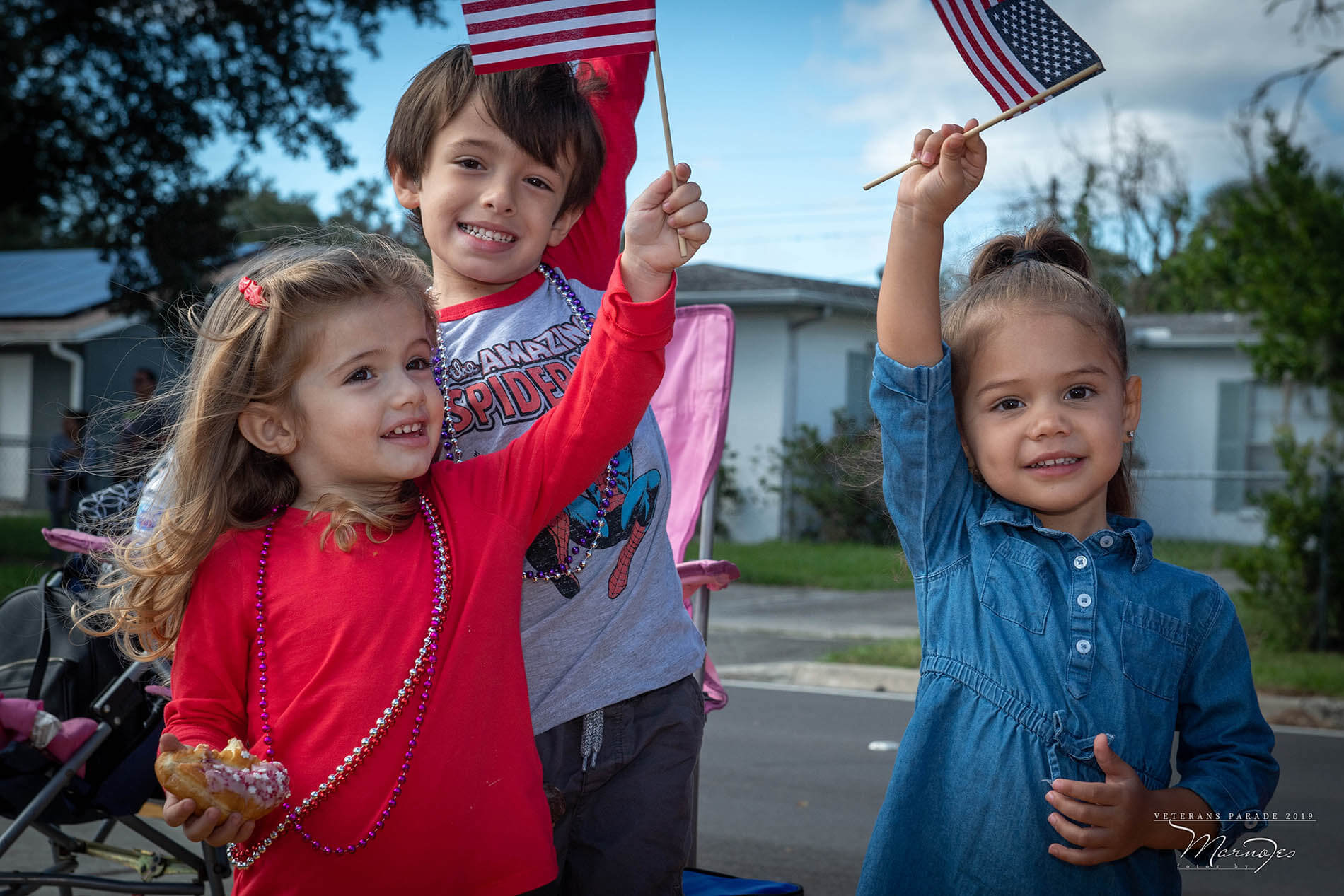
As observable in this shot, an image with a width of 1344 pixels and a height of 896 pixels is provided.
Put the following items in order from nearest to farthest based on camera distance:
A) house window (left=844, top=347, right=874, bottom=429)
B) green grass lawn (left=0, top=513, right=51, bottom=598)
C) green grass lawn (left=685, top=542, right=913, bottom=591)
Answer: green grass lawn (left=0, top=513, right=51, bottom=598) → green grass lawn (left=685, top=542, right=913, bottom=591) → house window (left=844, top=347, right=874, bottom=429)

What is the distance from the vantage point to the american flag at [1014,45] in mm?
1862

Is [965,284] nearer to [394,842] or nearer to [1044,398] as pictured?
[1044,398]

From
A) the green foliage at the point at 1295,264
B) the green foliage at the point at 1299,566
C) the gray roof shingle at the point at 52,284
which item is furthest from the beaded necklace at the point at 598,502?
the gray roof shingle at the point at 52,284

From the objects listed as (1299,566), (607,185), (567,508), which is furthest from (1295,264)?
(567,508)

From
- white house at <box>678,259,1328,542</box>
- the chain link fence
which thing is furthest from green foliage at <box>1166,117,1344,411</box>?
the chain link fence

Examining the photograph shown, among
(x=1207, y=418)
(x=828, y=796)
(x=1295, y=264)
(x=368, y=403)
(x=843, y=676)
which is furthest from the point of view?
(x=1207, y=418)

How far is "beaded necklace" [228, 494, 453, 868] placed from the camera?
5.33ft

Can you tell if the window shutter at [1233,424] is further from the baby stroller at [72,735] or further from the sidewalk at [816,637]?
the baby stroller at [72,735]

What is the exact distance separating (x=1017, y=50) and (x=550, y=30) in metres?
0.75

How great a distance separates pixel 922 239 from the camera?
5.78 feet

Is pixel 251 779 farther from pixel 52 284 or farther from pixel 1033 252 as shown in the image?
pixel 52 284

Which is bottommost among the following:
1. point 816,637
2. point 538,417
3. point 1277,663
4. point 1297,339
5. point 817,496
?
point 816,637

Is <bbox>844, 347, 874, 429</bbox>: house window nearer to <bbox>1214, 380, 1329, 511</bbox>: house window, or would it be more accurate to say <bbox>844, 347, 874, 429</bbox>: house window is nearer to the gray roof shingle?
<bbox>1214, 380, 1329, 511</bbox>: house window

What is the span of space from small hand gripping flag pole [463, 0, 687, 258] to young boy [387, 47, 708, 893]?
15 centimetres
